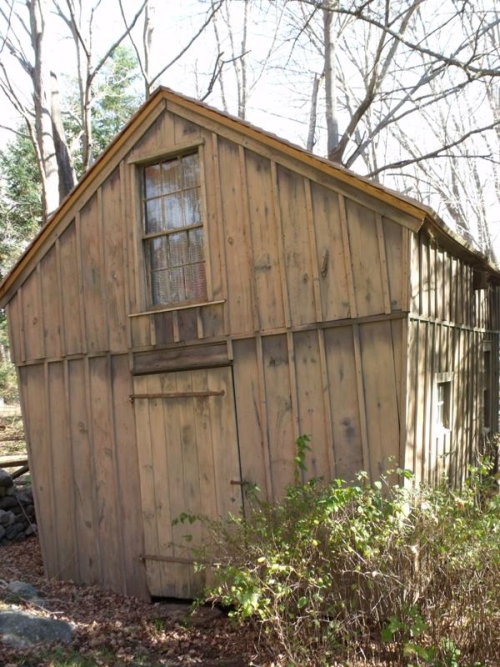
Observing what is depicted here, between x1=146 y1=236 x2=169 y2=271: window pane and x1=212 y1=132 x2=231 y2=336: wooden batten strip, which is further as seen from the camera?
x1=146 y1=236 x2=169 y2=271: window pane

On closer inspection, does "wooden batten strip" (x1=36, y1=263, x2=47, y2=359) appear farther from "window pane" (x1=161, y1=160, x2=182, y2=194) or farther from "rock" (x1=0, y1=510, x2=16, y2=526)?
"rock" (x1=0, y1=510, x2=16, y2=526)

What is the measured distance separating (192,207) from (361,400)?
118 inches

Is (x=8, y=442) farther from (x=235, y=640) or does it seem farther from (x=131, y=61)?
(x=131, y=61)

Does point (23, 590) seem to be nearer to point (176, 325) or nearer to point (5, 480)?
point (176, 325)

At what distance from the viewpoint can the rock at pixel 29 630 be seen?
5.45 meters

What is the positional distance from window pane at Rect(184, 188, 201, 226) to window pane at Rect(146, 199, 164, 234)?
389mm

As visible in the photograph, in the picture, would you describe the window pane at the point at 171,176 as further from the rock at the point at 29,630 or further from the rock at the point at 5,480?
the rock at the point at 5,480

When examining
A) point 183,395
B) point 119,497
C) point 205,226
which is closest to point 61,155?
point 205,226

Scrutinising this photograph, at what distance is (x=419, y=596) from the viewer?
461 centimetres

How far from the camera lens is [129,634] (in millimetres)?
6184

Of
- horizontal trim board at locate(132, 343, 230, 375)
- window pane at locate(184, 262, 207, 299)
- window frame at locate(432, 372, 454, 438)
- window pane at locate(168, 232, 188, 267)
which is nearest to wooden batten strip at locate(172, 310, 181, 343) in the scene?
horizontal trim board at locate(132, 343, 230, 375)

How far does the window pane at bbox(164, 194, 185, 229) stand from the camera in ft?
23.8

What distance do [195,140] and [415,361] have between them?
3505 millimetres

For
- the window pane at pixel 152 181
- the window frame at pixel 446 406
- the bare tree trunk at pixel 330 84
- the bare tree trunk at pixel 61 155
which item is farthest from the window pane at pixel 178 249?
the bare tree trunk at pixel 61 155
